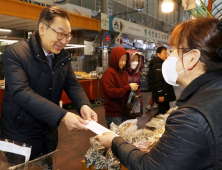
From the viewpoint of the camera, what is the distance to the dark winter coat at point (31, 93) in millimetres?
1475

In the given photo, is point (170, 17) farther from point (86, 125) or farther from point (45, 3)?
point (86, 125)

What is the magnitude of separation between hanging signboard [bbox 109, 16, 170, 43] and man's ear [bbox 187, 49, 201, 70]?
1032 cm

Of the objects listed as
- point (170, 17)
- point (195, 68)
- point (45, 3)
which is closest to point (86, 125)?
point (195, 68)

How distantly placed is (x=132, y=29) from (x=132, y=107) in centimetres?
1066

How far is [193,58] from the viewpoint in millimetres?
1055

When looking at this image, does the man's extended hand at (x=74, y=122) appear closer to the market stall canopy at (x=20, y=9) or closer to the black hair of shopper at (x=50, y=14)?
the black hair of shopper at (x=50, y=14)

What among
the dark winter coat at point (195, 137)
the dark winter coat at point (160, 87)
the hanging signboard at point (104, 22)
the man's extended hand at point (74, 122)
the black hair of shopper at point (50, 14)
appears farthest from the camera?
the hanging signboard at point (104, 22)

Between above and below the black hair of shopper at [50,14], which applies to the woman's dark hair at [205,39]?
below

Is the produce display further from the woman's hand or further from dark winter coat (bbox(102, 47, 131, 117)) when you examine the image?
dark winter coat (bbox(102, 47, 131, 117))

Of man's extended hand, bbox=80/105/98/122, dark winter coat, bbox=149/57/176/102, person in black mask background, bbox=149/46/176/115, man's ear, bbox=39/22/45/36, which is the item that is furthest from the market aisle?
man's ear, bbox=39/22/45/36

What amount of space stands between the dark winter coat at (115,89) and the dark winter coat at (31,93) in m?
1.12

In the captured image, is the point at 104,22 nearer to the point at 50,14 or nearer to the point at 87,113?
the point at 50,14

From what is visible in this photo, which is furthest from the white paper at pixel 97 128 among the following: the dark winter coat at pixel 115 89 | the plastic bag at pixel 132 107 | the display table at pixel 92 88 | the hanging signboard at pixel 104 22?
the hanging signboard at pixel 104 22

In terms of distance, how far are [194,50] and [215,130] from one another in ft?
1.39
